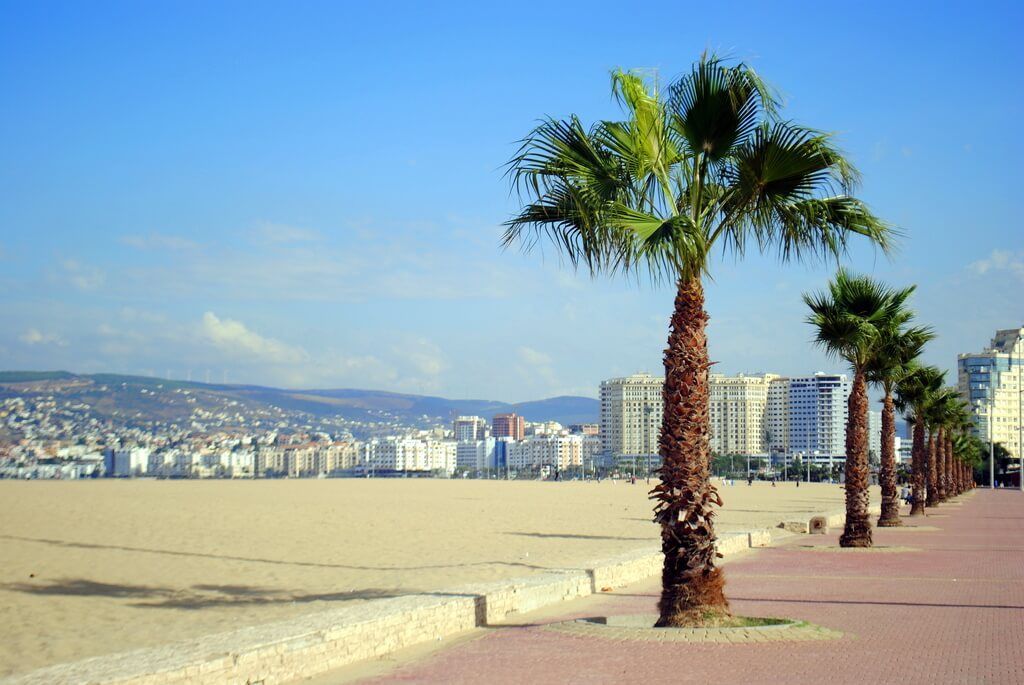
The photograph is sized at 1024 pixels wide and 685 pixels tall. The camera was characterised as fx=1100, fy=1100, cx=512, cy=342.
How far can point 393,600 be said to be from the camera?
31.5 ft

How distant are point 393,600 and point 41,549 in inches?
538

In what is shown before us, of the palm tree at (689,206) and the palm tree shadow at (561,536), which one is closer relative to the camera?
the palm tree at (689,206)

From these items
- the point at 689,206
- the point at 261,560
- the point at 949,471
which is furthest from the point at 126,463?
the point at 689,206

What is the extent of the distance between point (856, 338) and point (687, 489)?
35.1 ft

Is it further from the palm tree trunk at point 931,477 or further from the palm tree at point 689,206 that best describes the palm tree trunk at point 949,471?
the palm tree at point 689,206

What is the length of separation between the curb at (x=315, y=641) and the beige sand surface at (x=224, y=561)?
278cm

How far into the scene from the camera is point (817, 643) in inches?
348

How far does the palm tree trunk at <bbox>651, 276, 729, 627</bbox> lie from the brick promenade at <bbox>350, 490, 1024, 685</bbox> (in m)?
0.78

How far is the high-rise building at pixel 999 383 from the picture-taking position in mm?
167500

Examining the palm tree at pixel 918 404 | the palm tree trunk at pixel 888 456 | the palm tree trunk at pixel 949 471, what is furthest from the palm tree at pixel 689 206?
the palm tree trunk at pixel 949 471

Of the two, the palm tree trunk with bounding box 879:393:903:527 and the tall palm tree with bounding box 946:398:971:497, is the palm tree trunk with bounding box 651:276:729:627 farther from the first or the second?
the tall palm tree with bounding box 946:398:971:497

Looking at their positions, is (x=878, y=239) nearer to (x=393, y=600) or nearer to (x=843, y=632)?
(x=843, y=632)

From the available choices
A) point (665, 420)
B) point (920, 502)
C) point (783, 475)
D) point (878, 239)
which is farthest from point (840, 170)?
point (783, 475)

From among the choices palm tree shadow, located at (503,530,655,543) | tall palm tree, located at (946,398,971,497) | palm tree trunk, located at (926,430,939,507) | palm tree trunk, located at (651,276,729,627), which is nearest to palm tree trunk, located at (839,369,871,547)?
palm tree shadow, located at (503,530,655,543)
